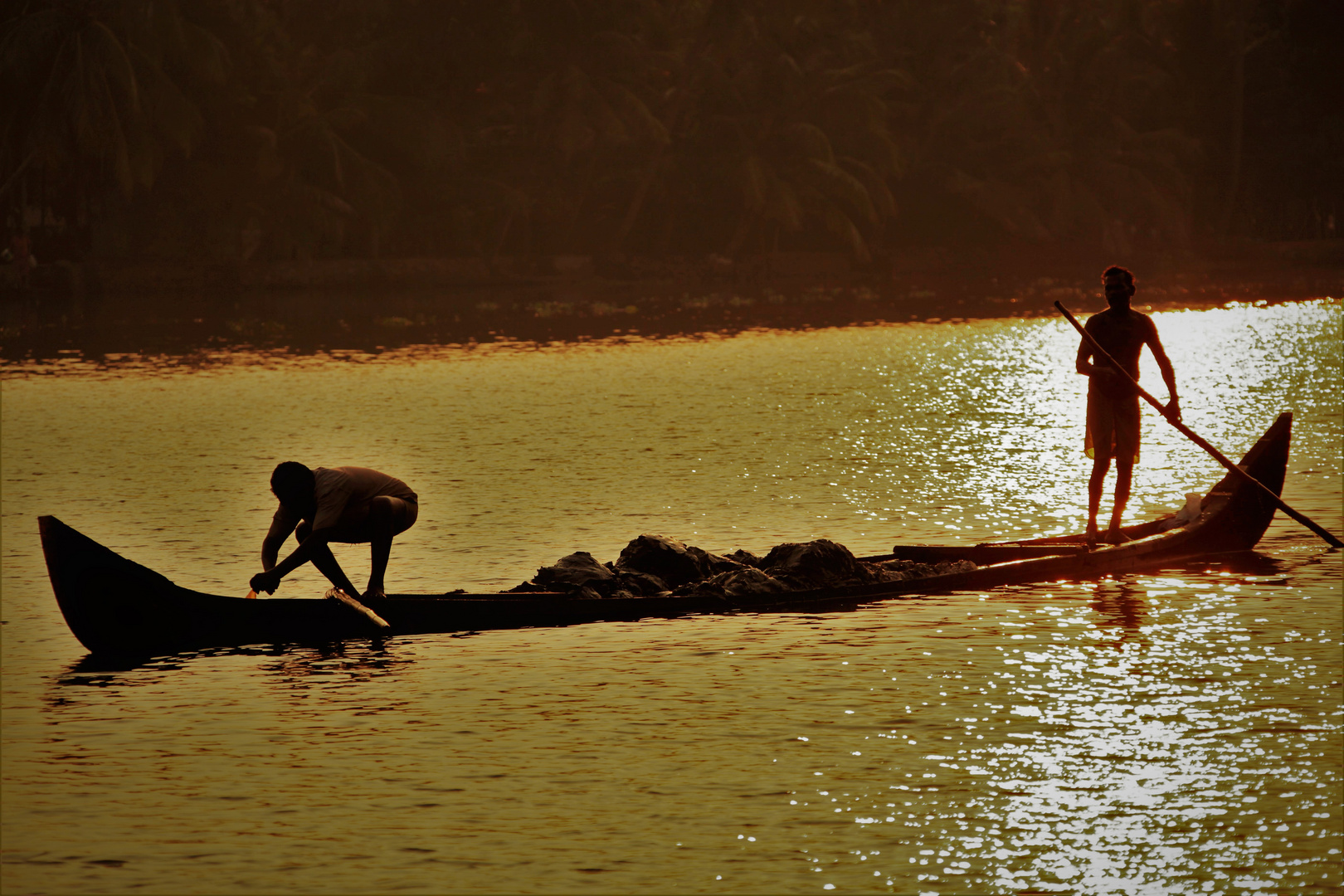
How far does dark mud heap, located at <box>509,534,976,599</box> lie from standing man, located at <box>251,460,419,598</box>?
0.70m

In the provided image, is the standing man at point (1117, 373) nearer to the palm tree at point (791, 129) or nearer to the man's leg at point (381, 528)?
the man's leg at point (381, 528)

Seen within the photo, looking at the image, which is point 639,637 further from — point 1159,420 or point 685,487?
point 1159,420

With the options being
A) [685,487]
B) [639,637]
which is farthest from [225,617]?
[685,487]

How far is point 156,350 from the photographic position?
27.7 metres

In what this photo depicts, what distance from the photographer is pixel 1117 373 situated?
9.38m

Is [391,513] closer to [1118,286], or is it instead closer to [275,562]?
[275,562]

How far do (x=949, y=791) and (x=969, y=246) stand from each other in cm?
4723

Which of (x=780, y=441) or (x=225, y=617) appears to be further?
(x=780, y=441)

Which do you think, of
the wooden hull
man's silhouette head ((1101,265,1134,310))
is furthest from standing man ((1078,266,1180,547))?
the wooden hull

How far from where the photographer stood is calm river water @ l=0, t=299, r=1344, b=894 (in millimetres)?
5562

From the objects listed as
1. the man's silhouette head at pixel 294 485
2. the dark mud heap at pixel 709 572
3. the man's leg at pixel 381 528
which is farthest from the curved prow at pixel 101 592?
the dark mud heap at pixel 709 572

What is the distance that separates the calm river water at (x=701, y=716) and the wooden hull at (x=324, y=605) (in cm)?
11

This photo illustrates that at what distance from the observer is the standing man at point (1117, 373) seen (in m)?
9.41

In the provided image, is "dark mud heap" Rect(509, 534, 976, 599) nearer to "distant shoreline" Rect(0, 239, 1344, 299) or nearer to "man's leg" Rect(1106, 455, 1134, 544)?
"man's leg" Rect(1106, 455, 1134, 544)
